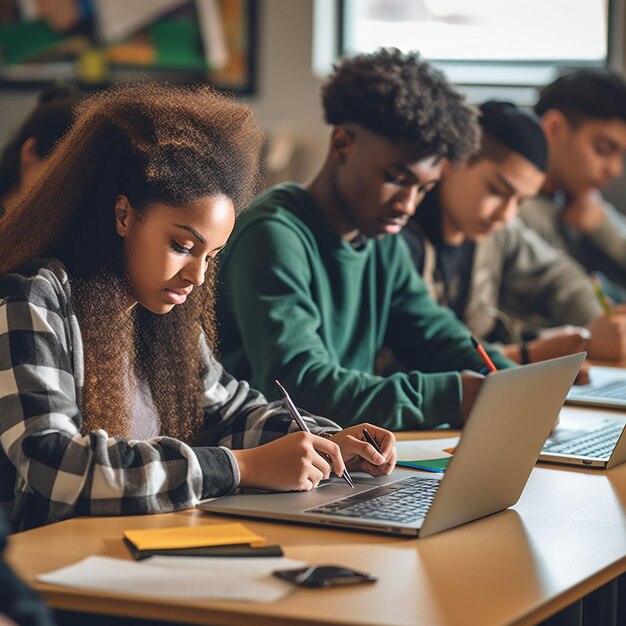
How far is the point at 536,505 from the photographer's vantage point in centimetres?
133

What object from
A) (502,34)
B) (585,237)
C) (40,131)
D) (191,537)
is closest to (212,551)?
(191,537)

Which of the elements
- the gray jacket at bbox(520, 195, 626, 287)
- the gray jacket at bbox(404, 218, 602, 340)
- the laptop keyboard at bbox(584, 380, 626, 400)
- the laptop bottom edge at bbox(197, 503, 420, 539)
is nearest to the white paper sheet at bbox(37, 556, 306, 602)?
the laptop bottom edge at bbox(197, 503, 420, 539)

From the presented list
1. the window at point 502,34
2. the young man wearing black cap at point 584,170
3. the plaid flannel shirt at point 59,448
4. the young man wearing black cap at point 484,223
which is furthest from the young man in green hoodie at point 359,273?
the window at point 502,34

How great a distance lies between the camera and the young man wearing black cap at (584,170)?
3305 millimetres

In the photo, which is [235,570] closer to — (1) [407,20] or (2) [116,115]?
(2) [116,115]

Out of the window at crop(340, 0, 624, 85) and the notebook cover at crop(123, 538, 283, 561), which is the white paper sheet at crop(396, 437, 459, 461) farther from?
the window at crop(340, 0, 624, 85)

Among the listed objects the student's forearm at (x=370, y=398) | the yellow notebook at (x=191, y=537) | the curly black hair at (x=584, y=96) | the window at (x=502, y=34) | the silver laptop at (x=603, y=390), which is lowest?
the silver laptop at (x=603, y=390)

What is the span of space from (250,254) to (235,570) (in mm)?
904

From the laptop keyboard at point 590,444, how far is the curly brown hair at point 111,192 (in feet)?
1.88

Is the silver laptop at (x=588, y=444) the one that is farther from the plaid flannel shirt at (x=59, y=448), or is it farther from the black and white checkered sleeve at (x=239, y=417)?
the plaid flannel shirt at (x=59, y=448)

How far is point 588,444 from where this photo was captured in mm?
1650

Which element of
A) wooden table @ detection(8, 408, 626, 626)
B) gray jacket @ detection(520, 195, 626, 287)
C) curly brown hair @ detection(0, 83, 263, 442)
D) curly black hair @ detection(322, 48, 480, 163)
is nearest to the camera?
wooden table @ detection(8, 408, 626, 626)

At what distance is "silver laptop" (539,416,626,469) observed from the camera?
1.55 m

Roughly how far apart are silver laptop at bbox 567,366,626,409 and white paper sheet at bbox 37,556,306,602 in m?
1.04
